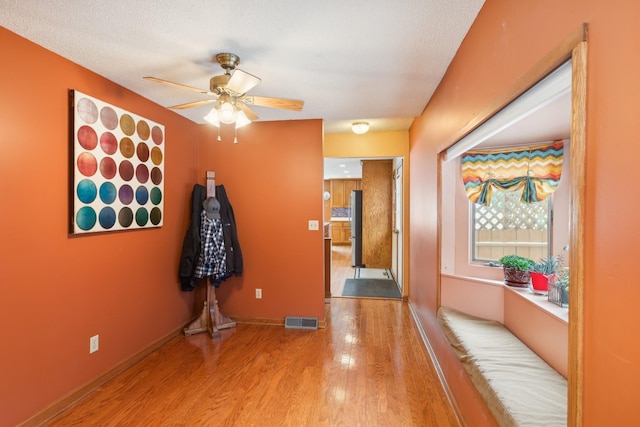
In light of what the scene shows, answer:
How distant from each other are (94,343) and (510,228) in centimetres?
353

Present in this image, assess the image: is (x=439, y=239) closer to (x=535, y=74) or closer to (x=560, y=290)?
(x=560, y=290)

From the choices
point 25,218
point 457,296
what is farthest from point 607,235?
point 25,218

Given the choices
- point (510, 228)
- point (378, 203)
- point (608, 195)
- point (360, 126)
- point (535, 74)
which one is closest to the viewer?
point (608, 195)

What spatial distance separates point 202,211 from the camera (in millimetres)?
3215

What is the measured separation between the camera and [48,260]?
6.24 ft

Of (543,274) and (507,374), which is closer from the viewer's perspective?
(507,374)

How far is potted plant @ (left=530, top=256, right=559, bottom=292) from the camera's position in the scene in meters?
2.05

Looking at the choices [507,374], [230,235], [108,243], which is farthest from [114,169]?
[507,374]

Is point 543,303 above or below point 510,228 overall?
below

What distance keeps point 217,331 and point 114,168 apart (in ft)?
6.13

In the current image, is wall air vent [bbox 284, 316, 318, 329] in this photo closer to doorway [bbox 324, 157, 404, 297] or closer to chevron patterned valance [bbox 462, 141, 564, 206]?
doorway [bbox 324, 157, 404, 297]

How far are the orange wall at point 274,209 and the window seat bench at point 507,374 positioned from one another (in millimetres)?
1651

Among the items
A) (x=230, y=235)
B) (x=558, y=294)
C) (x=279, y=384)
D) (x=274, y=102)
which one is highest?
(x=274, y=102)

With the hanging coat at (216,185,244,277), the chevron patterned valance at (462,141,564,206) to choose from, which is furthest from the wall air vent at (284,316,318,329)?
the chevron patterned valance at (462,141,564,206)
